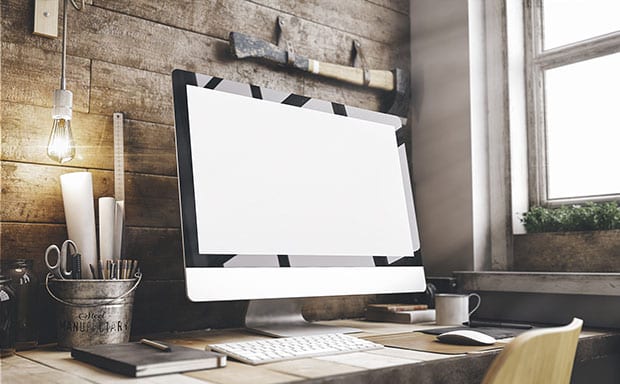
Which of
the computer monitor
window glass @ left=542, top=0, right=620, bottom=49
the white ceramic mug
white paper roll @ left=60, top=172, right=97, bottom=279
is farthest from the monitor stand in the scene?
window glass @ left=542, top=0, right=620, bottom=49

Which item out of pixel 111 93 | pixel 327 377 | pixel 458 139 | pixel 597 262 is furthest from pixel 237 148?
pixel 597 262

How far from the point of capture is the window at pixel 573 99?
6.89ft

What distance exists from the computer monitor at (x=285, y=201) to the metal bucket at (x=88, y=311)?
0.58 ft

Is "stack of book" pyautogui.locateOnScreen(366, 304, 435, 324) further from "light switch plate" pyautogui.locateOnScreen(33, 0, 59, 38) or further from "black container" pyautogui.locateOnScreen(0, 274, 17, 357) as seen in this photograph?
"light switch plate" pyautogui.locateOnScreen(33, 0, 59, 38)

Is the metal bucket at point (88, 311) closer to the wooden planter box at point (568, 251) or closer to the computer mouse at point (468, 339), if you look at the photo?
the computer mouse at point (468, 339)

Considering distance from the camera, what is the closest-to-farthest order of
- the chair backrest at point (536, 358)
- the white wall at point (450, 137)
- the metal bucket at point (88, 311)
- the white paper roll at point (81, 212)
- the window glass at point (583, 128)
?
the chair backrest at point (536, 358) < the metal bucket at point (88, 311) < the white paper roll at point (81, 212) < the window glass at point (583, 128) < the white wall at point (450, 137)

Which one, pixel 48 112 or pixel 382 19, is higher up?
pixel 382 19

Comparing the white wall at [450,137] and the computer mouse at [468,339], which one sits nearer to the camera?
the computer mouse at [468,339]

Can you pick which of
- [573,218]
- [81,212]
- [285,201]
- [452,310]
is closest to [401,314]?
[452,310]

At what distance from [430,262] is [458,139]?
464 millimetres

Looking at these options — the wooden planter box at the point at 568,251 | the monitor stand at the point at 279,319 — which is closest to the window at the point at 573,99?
the wooden planter box at the point at 568,251

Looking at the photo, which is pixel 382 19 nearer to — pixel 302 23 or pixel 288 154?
pixel 302 23

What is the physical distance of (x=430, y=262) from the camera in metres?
2.35

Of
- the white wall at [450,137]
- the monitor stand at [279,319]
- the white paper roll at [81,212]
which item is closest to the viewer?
the white paper roll at [81,212]
